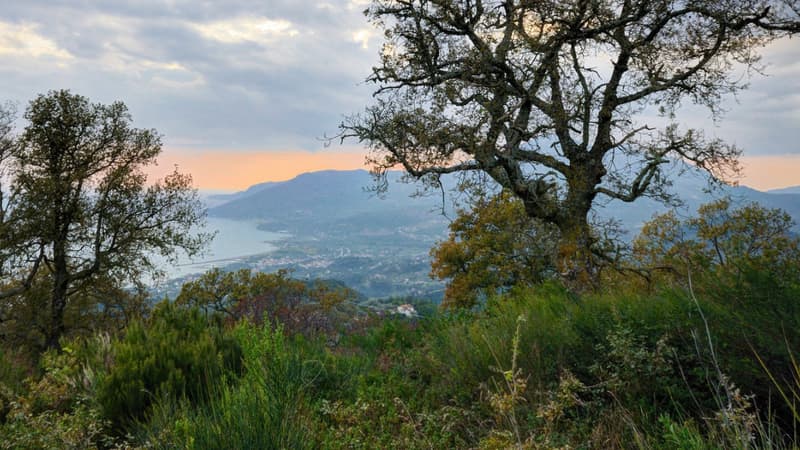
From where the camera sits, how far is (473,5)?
1236 centimetres

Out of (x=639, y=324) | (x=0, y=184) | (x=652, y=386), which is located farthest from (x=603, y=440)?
(x=0, y=184)

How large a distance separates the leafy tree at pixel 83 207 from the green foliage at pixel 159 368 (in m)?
17.1

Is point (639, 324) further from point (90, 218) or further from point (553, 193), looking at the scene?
point (90, 218)

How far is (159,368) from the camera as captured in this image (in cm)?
477

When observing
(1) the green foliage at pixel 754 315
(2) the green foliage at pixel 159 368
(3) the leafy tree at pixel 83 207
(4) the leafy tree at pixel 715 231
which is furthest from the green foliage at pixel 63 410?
(3) the leafy tree at pixel 83 207

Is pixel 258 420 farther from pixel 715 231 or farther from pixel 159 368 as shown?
pixel 715 231

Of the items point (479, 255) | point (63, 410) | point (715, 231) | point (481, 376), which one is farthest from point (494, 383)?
point (715, 231)

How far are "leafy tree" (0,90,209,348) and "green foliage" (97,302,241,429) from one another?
56.0ft

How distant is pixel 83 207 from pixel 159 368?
1855 centimetres

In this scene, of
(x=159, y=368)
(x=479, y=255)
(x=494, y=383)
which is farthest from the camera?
(x=479, y=255)

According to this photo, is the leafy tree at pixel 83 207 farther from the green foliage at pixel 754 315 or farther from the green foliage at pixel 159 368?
the green foliage at pixel 754 315

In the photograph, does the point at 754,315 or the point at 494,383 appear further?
the point at 494,383

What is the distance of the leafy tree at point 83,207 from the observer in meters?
19.1

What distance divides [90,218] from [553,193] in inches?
742
